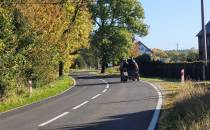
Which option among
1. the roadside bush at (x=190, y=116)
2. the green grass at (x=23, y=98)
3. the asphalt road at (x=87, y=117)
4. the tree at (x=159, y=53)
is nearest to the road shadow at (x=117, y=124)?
the asphalt road at (x=87, y=117)

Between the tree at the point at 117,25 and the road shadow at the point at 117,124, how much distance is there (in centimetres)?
6234

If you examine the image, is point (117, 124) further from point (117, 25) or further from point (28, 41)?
point (117, 25)

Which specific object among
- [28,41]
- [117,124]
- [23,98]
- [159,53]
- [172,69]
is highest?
[159,53]

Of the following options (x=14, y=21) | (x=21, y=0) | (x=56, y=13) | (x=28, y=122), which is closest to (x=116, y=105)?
(x=28, y=122)

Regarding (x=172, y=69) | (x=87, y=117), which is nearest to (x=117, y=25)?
(x=172, y=69)

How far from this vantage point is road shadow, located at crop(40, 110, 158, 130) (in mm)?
14414

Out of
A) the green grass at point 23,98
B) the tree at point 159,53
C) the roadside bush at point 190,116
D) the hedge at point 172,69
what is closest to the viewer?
the roadside bush at point 190,116

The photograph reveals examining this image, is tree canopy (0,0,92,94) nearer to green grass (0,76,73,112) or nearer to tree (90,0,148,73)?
green grass (0,76,73,112)

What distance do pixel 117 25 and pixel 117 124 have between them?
6731 centimetres

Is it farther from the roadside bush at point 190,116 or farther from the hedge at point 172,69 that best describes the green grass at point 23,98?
the hedge at point 172,69

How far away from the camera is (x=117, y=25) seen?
269 ft

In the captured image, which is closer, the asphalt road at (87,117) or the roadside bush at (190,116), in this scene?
the roadside bush at (190,116)

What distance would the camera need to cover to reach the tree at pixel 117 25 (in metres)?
79.9

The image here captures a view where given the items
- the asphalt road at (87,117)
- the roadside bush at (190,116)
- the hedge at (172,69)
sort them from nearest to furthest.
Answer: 1. the roadside bush at (190,116)
2. the asphalt road at (87,117)
3. the hedge at (172,69)
